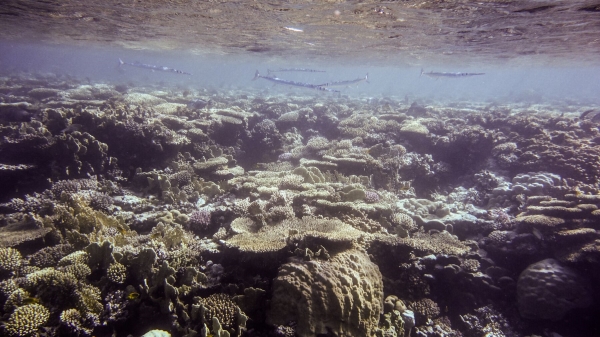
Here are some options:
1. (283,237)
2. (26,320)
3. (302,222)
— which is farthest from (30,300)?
(302,222)

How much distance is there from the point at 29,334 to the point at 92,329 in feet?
1.94

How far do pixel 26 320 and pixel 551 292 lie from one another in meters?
8.24

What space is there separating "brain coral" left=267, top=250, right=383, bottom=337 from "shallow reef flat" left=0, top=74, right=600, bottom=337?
2cm

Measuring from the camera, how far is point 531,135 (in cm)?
1216

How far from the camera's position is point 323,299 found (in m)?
3.75

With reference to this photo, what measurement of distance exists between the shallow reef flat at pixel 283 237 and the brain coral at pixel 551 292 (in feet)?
0.09

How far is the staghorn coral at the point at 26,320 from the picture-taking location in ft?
10.3

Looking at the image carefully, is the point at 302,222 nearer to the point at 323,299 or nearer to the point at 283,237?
the point at 283,237

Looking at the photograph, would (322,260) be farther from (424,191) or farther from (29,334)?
(424,191)

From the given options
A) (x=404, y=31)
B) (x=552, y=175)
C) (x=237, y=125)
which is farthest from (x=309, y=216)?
(x=404, y=31)

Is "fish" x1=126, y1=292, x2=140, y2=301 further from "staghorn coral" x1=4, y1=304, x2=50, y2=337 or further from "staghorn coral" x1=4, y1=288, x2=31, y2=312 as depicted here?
"staghorn coral" x1=4, y1=288, x2=31, y2=312

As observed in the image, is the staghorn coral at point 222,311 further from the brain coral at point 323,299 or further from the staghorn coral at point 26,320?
the staghorn coral at point 26,320

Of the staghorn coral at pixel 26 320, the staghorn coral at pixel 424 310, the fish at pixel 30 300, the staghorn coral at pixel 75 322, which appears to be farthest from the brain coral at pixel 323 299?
the fish at pixel 30 300

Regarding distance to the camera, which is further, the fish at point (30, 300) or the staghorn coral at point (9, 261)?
the staghorn coral at point (9, 261)
